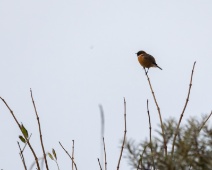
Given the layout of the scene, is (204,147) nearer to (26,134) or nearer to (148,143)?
(148,143)

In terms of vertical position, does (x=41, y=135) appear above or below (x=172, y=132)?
above

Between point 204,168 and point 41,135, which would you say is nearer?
point 204,168

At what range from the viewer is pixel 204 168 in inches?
48.4

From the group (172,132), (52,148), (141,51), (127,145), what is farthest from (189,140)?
(141,51)

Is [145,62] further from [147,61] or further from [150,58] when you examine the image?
[150,58]

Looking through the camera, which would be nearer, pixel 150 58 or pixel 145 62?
pixel 145 62

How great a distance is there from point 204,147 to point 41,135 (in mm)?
1519

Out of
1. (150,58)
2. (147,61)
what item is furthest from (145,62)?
(150,58)

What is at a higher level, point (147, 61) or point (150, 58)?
point (150, 58)

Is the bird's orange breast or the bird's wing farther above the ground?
the bird's wing

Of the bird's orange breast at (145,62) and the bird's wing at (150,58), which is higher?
the bird's wing at (150,58)

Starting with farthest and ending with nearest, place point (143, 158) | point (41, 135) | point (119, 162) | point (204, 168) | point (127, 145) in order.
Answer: point (41, 135), point (119, 162), point (127, 145), point (143, 158), point (204, 168)

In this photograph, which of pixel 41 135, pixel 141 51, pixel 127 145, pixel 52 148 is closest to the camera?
pixel 127 145

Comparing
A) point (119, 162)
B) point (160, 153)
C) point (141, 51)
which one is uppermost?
point (141, 51)
